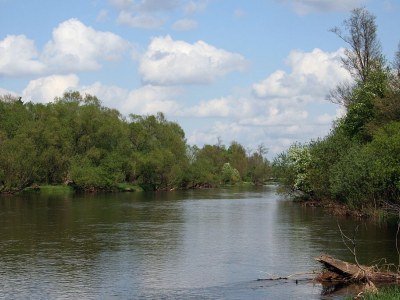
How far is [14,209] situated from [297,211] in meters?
31.8

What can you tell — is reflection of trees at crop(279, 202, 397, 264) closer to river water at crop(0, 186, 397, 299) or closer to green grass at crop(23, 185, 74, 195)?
river water at crop(0, 186, 397, 299)

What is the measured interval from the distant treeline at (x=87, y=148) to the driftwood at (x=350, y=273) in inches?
3202

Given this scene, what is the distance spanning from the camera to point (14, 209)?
66375 millimetres

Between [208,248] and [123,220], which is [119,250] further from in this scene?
[123,220]

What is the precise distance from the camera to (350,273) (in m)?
25.2

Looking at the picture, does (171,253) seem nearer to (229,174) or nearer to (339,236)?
(339,236)

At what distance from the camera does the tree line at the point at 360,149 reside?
151 ft

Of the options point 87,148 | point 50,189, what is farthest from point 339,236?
point 87,148

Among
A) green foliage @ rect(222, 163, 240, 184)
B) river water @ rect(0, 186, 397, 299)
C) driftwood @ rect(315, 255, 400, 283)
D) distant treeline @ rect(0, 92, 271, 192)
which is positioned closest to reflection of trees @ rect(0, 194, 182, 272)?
river water @ rect(0, 186, 397, 299)

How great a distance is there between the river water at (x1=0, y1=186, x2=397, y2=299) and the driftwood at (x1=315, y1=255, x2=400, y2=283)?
1002mm

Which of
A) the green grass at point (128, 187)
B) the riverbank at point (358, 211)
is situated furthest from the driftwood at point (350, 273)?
the green grass at point (128, 187)

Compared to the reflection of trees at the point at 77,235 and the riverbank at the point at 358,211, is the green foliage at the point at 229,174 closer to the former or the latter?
the riverbank at the point at 358,211

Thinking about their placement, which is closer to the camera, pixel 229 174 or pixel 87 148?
pixel 87 148

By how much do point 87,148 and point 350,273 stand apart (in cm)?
9624
